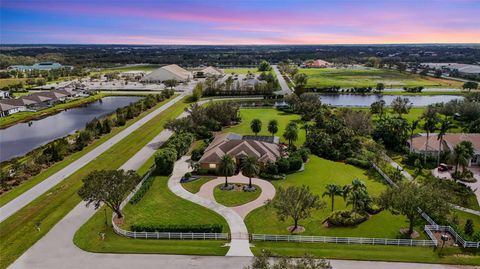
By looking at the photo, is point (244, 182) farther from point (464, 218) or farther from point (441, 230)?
point (464, 218)

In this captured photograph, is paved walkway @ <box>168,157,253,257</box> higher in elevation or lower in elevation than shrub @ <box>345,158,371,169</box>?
lower

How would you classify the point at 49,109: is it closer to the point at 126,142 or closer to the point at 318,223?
the point at 126,142

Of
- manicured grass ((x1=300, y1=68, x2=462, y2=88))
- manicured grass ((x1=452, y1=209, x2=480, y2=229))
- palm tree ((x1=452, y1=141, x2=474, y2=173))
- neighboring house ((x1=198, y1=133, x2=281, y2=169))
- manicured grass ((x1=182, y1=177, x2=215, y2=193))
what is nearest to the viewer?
manicured grass ((x1=452, y1=209, x2=480, y2=229))

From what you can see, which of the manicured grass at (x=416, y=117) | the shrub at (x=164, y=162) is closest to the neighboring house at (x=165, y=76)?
the manicured grass at (x=416, y=117)

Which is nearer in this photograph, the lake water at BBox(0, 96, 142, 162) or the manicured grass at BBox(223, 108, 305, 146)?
the lake water at BBox(0, 96, 142, 162)

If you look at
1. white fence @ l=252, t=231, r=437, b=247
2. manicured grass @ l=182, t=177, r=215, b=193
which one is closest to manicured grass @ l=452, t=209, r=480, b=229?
white fence @ l=252, t=231, r=437, b=247

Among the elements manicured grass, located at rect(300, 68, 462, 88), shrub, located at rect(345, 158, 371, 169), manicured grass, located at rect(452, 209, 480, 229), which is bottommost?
manicured grass, located at rect(452, 209, 480, 229)

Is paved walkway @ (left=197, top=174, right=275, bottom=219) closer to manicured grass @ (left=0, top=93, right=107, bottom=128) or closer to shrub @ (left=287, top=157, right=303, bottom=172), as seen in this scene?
shrub @ (left=287, top=157, right=303, bottom=172)

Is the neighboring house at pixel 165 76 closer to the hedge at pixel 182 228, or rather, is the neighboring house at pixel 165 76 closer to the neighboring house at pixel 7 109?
the neighboring house at pixel 7 109
